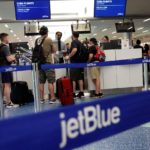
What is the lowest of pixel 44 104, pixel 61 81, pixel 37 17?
pixel 44 104

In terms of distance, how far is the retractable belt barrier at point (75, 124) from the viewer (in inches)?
53.0

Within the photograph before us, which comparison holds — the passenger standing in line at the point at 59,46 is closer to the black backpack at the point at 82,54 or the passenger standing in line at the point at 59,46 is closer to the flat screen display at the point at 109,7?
the black backpack at the point at 82,54

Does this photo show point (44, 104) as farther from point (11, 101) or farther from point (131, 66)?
point (131, 66)

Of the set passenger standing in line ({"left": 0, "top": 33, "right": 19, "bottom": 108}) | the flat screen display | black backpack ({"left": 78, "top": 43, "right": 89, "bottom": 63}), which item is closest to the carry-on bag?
passenger standing in line ({"left": 0, "top": 33, "right": 19, "bottom": 108})

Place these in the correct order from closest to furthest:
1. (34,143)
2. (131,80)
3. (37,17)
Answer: (34,143) < (131,80) < (37,17)

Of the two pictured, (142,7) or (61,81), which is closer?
(61,81)

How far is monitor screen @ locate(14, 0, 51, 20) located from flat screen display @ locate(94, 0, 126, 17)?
1.48m

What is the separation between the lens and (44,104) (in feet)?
24.7

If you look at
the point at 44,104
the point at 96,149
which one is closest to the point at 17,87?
the point at 44,104

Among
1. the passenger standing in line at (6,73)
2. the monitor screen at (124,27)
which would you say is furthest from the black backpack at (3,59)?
the monitor screen at (124,27)

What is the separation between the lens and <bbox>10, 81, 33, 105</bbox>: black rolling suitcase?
7.81m

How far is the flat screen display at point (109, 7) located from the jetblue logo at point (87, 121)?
9190mm

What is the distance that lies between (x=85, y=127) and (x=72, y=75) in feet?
21.8

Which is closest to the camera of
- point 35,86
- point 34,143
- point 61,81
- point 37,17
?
point 34,143
